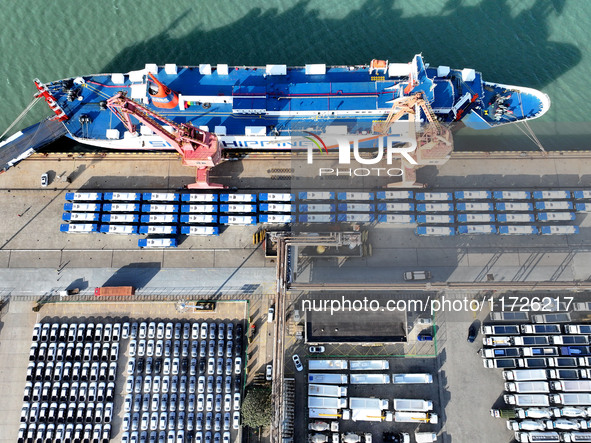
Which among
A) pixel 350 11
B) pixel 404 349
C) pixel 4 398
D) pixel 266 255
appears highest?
pixel 350 11

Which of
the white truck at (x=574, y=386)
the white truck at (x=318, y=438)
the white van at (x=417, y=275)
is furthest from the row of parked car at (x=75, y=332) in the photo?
the white truck at (x=574, y=386)

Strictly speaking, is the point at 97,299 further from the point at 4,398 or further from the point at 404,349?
the point at 404,349

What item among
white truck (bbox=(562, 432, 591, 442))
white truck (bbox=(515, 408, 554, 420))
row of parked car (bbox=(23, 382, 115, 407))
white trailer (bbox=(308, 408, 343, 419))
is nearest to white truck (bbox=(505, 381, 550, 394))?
white truck (bbox=(515, 408, 554, 420))

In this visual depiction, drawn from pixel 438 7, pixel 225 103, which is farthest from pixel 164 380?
pixel 438 7

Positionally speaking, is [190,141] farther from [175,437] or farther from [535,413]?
[535,413]

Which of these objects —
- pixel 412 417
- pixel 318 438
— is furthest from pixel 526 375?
pixel 318 438
